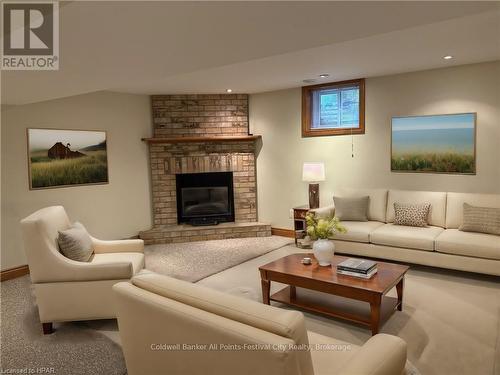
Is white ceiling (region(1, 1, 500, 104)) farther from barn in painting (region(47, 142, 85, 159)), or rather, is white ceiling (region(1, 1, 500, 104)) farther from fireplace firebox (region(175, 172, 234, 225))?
fireplace firebox (region(175, 172, 234, 225))

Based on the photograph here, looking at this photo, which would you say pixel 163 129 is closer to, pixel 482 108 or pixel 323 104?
pixel 323 104

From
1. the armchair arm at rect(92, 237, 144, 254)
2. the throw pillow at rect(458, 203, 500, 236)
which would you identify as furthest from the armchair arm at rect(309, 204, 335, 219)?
the armchair arm at rect(92, 237, 144, 254)

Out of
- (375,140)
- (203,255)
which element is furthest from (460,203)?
(203,255)

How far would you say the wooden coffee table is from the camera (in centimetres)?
284

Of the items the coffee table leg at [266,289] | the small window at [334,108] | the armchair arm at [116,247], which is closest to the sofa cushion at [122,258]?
the armchair arm at [116,247]

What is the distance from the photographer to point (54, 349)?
9.12ft

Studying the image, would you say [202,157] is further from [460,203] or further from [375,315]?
[375,315]

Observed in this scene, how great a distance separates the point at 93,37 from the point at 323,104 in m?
4.48

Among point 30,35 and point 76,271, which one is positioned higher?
point 30,35

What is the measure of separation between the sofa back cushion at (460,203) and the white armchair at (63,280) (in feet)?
12.4

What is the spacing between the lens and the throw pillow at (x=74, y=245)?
10.3 ft

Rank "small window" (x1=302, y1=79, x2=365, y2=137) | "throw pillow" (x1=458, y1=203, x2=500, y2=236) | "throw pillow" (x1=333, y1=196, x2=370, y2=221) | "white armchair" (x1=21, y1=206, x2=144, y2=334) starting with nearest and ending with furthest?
"white armchair" (x1=21, y1=206, x2=144, y2=334) → "throw pillow" (x1=458, y1=203, x2=500, y2=236) → "throw pillow" (x1=333, y1=196, x2=370, y2=221) → "small window" (x1=302, y1=79, x2=365, y2=137)

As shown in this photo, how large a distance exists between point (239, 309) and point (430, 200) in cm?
396

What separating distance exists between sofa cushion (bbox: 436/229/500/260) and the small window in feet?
6.44
